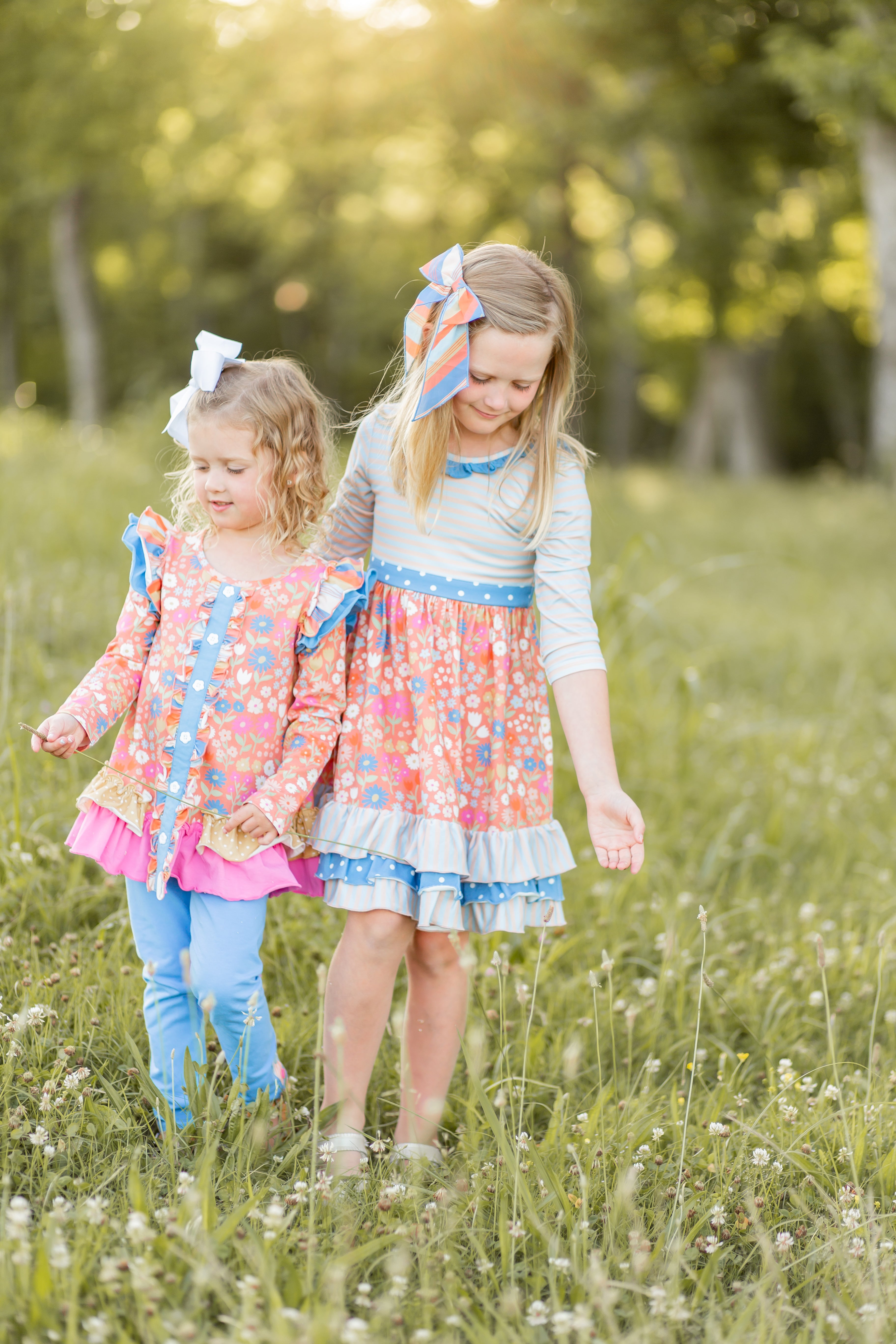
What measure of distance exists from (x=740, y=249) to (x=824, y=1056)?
59.9 ft

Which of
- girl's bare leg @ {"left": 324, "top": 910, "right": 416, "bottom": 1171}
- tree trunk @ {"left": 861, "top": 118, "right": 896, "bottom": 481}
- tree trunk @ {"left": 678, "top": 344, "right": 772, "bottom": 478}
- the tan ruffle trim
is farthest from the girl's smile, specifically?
tree trunk @ {"left": 678, "top": 344, "right": 772, "bottom": 478}

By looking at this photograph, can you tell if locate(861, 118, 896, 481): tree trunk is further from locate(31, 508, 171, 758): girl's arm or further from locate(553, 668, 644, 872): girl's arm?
locate(31, 508, 171, 758): girl's arm

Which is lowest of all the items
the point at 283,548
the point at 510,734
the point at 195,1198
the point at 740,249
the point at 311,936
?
the point at 311,936

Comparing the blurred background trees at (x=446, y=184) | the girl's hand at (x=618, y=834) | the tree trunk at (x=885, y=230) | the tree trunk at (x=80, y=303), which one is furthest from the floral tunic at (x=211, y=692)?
the tree trunk at (x=80, y=303)

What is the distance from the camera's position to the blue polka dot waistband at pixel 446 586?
2525mm

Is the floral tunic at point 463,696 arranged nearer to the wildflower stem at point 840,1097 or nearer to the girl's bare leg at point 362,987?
the girl's bare leg at point 362,987

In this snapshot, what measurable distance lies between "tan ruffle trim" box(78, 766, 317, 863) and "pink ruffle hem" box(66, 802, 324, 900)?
1 centimetres

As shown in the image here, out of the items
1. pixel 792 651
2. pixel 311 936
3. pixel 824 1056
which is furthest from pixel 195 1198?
pixel 792 651

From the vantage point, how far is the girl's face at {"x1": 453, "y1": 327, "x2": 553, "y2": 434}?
242 cm

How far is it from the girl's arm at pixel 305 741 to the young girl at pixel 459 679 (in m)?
0.09

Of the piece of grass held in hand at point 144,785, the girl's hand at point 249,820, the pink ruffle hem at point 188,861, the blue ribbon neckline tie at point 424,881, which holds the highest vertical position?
the piece of grass held in hand at point 144,785

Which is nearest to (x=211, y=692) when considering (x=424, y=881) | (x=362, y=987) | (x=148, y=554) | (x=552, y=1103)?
(x=148, y=554)

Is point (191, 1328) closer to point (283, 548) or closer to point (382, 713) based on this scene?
point (382, 713)

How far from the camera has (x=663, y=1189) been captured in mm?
2277
